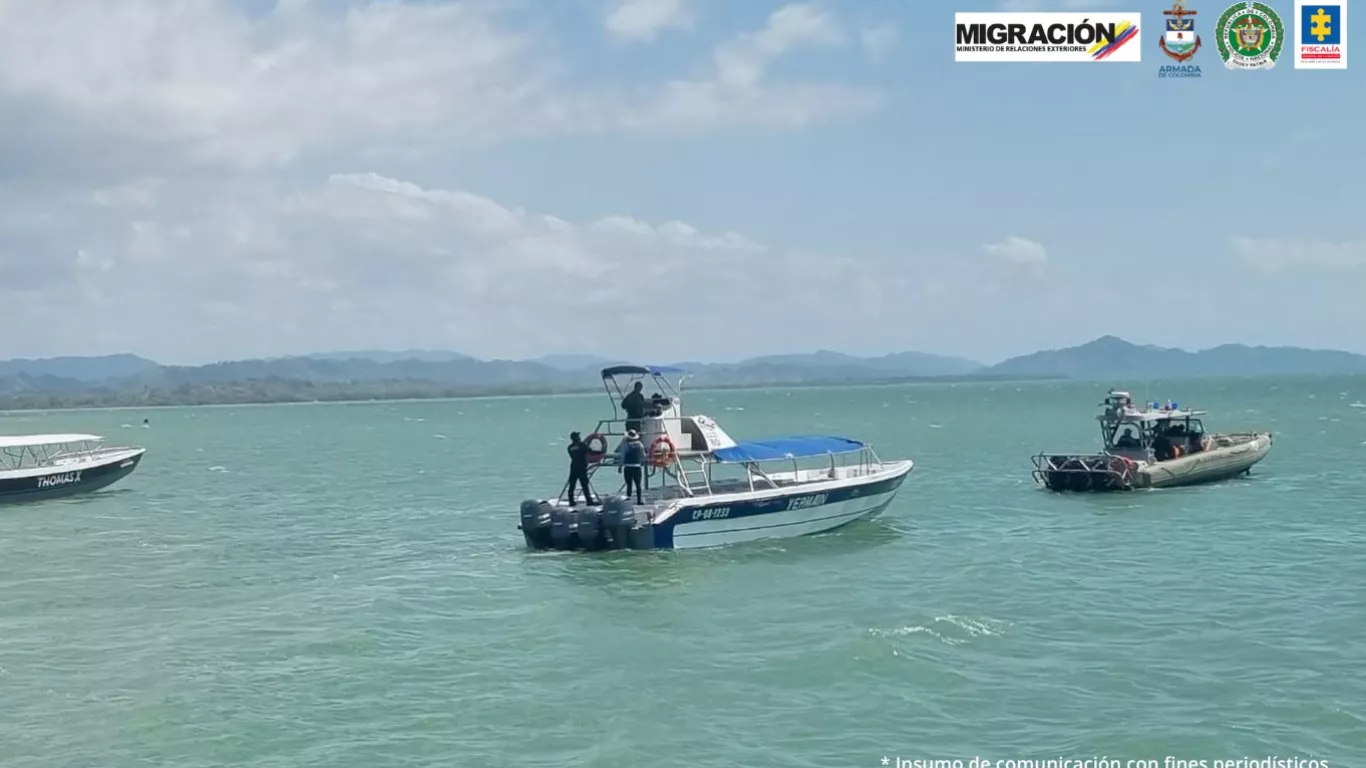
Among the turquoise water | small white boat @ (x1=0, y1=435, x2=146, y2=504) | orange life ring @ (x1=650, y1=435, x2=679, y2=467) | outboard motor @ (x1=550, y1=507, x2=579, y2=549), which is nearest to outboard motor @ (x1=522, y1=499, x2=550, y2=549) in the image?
outboard motor @ (x1=550, y1=507, x2=579, y2=549)

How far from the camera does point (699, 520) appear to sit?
97.7ft

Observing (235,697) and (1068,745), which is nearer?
(1068,745)

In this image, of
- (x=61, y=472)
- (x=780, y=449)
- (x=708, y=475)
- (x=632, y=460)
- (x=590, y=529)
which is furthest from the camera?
→ (x=61, y=472)

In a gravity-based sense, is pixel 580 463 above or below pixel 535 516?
above

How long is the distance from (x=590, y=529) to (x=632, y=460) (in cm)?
204

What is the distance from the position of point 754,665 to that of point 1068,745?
558 cm

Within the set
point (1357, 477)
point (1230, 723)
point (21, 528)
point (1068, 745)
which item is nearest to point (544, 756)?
point (1068, 745)

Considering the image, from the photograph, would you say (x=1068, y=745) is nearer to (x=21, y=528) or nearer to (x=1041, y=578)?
(x=1041, y=578)

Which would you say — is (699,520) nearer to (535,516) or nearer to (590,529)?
(590,529)

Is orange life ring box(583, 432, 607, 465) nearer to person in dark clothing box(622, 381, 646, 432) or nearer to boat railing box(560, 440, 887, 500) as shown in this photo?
boat railing box(560, 440, 887, 500)

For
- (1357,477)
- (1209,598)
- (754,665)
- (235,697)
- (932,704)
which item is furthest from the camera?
(1357,477)

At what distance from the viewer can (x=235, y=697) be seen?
17.9 metres

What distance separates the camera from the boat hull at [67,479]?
4856 centimetres

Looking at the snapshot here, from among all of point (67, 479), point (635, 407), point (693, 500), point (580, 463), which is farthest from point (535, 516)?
point (67, 479)
